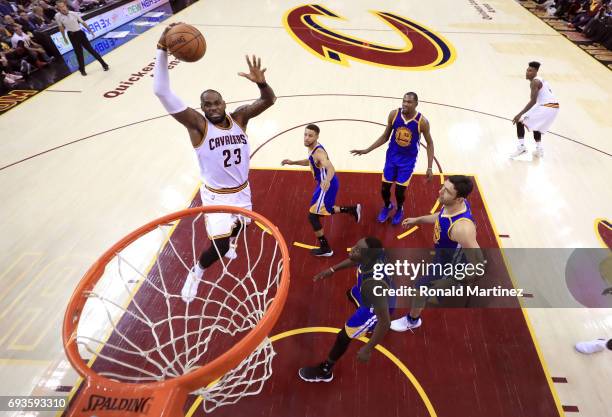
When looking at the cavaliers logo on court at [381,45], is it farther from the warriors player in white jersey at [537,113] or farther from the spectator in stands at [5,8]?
the spectator in stands at [5,8]

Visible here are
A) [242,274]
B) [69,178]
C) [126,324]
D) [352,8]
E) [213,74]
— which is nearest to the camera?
[126,324]

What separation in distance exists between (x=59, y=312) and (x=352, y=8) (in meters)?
12.8

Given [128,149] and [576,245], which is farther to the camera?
[128,149]

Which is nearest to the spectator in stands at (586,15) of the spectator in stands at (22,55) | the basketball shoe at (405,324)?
the basketball shoe at (405,324)

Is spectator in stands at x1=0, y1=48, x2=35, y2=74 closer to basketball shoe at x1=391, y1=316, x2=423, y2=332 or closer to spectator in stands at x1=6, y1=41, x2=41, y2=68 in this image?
spectator in stands at x1=6, y1=41, x2=41, y2=68

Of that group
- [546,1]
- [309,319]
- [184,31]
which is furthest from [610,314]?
[546,1]

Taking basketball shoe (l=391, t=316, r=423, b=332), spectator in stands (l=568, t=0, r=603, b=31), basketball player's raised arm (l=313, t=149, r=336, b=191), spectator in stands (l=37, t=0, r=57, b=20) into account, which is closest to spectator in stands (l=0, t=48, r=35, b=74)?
spectator in stands (l=37, t=0, r=57, b=20)

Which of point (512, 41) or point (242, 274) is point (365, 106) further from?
point (512, 41)

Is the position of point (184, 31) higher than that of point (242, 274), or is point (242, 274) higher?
point (184, 31)

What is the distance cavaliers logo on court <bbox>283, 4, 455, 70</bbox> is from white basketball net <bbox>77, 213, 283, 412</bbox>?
6741 mm

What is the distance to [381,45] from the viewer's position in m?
10.0

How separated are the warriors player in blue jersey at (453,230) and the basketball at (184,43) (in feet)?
7.17

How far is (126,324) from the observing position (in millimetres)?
3461

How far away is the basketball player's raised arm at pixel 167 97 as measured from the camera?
254 centimetres
